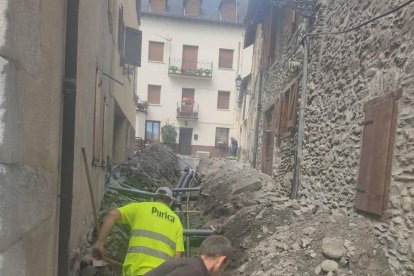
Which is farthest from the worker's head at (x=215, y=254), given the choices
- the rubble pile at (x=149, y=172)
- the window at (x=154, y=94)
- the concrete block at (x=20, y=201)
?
the window at (x=154, y=94)

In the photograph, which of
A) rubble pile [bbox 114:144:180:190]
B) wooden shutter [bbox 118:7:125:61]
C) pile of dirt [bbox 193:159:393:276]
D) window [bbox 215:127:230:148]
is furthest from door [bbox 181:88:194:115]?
pile of dirt [bbox 193:159:393:276]

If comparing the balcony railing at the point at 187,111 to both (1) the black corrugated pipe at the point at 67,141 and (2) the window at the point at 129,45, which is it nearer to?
(2) the window at the point at 129,45

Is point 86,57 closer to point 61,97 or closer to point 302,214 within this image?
point 61,97

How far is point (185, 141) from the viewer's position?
32.5 meters

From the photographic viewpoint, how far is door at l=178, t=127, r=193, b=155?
3216cm

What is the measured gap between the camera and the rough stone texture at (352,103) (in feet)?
12.5

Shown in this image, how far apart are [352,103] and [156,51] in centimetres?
2737

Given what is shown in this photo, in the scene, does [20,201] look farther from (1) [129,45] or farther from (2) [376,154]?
(1) [129,45]

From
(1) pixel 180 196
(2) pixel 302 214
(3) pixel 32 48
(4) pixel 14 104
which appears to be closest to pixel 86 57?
(3) pixel 32 48

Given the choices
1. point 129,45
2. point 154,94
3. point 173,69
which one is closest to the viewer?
point 129,45

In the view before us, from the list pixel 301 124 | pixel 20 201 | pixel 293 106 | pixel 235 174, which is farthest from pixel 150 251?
pixel 235 174

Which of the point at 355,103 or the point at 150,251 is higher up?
the point at 355,103

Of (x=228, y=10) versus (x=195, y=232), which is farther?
(x=228, y=10)

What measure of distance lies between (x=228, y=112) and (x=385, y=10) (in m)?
27.5
